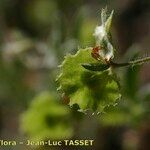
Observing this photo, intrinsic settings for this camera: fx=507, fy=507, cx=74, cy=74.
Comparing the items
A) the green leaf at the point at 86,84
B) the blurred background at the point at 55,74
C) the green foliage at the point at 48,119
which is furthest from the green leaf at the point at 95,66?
the green foliage at the point at 48,119

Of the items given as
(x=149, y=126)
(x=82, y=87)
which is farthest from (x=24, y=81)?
(x=82, y=87)

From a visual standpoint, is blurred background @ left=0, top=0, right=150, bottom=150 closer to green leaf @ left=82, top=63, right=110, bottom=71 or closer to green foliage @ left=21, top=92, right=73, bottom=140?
green foliage @ left=21, top=92, right=73, bottom=140

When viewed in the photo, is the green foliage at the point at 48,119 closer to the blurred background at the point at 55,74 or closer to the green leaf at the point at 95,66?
the blurred background at the point at 55,74

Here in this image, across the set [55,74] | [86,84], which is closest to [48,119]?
[55,74]

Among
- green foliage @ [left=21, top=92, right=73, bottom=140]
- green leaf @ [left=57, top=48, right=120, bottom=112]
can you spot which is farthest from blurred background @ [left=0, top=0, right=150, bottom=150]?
green leaf @ [left=57, top=48, right=120, bottom=112]

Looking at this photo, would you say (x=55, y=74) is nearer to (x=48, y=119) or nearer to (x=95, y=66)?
(x=48, y=119)

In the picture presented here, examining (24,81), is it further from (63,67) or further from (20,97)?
(63,67)
